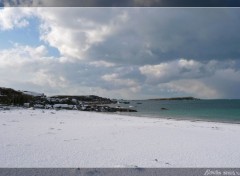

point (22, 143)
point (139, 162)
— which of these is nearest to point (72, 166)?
point (139, 162)

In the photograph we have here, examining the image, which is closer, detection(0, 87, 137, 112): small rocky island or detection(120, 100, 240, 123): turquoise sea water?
detection(120, 100, 240, 123): turquoise sea water

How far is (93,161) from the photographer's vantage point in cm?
582

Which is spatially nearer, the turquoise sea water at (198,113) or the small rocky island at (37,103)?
the turquoise sea water at (198,113)

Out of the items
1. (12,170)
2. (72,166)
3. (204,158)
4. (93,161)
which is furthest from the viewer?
(204,158)

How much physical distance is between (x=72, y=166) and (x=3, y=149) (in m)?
2.31

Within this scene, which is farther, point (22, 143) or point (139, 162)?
point (22, 143)

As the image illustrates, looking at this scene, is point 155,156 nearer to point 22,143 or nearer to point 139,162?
point 139,162

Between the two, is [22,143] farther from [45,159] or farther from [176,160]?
[176,160]

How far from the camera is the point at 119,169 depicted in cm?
531

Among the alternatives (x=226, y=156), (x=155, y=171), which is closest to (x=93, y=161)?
(x=155, y=171)

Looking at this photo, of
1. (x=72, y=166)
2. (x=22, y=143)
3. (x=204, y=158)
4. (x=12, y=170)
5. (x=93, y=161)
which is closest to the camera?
(x=12, y=170)

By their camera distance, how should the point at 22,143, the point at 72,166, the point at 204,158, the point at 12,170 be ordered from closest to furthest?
1. the point at 12,170
2. the point at 72,166
3. the point at 204,158
4. the point at 22,143

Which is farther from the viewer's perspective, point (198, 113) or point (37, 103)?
point (198, 113)

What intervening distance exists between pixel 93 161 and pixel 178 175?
1.79 metres
